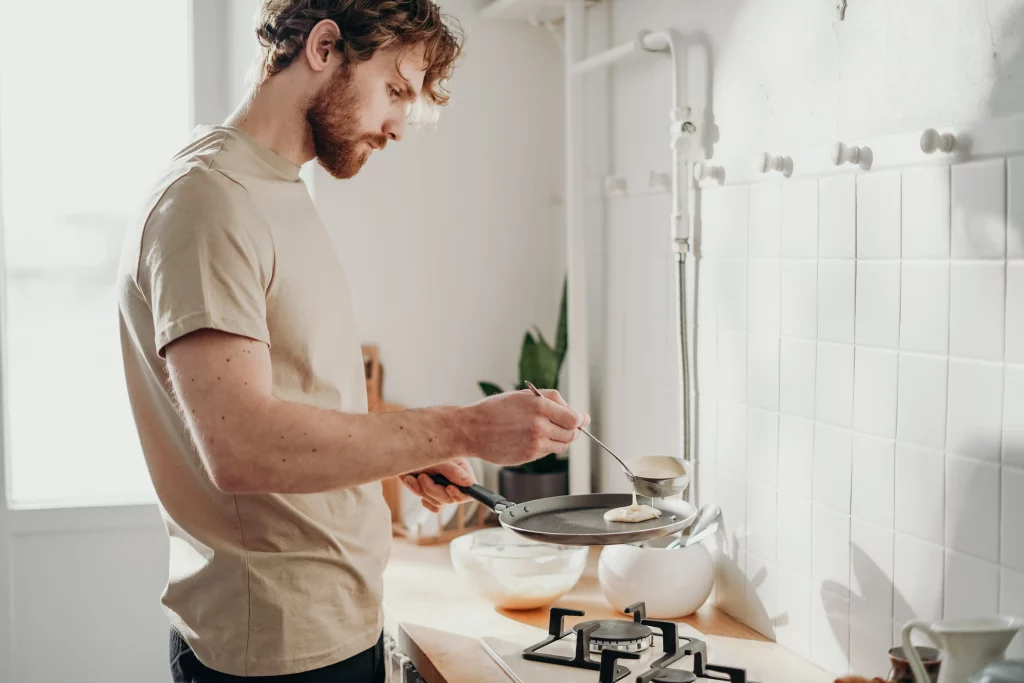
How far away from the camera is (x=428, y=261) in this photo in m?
2.39

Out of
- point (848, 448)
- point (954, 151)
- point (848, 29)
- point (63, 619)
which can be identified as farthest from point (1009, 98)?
point (63, 619)

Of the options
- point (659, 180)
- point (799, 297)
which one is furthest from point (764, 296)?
point (659, 180)

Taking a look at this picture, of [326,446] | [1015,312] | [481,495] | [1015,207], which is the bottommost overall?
[481,495]

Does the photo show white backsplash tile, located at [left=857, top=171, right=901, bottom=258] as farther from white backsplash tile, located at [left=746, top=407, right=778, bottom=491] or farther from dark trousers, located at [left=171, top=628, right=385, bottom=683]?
dark trousers, located at [left=171, top=628, right=385, bottom=683]

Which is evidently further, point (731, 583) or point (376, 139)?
point (731, 583)

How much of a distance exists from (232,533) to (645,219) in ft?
3.68

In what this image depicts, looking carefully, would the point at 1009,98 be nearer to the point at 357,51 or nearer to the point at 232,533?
the point at 357,51

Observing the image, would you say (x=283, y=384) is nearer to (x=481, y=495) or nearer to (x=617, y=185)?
(x=481, y=495)

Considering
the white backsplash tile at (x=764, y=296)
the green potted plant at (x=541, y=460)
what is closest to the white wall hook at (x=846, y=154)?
the white backsplash tile at (x=764, y=296)

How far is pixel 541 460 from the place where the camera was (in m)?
2.32

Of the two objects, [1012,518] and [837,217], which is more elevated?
[837,217]

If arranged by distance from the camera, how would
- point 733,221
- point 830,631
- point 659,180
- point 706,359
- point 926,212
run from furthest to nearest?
point 659,180
point 706,359
point 733,221
point 830,631
point 926,212

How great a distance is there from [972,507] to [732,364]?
1.84 ft

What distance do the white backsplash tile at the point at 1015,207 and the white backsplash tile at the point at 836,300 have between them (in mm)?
274
